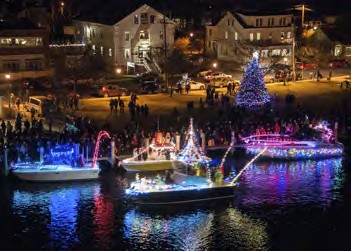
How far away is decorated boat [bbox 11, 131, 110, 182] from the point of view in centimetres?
3778

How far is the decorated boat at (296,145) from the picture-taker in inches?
1724

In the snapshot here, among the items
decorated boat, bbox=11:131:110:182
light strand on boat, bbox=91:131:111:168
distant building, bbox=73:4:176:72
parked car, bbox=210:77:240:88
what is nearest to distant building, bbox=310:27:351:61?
distant building, bbox=73:4:176:72

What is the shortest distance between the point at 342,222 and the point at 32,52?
45264 millimetres

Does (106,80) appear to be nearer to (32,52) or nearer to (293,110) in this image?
(32,52)

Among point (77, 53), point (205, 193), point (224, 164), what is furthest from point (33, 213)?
point (77, 53)

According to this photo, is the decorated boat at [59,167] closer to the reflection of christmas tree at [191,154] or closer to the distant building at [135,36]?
the reflection of christmas tree at [191,154]

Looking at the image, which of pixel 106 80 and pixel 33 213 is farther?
pixel 106 80

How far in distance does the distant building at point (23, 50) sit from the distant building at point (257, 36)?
24.3 m

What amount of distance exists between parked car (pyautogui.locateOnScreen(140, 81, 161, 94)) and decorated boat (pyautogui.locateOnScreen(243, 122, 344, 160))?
65.6ft

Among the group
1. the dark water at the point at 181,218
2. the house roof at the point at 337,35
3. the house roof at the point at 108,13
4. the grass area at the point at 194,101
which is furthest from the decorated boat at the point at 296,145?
the house roof at the point at 337,35

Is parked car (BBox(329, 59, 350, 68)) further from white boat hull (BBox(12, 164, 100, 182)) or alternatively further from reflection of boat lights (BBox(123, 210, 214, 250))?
reflection of boat lights (BBox(123, 210, 214, 250))

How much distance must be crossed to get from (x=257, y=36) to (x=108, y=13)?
1972 cm

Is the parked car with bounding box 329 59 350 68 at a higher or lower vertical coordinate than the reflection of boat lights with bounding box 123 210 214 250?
higher

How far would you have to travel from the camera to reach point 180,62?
230ft
